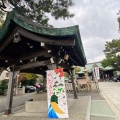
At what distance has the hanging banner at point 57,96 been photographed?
16.9 ft

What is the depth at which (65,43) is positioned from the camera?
4977mm

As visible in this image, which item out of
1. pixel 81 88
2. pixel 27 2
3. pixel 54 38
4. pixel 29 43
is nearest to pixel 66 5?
pixel 27 2

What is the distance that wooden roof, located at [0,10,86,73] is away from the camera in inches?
197

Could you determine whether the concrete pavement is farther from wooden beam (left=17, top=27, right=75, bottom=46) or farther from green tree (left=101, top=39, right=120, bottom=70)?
green tree (left=101, top=39, right=120, bottom=70)

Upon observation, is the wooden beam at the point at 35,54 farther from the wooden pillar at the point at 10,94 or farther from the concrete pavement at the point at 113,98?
the concrete pavement at the point at 113,98

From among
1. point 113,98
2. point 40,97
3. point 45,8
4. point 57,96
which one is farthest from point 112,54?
point 57,96

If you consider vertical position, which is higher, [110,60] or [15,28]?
[110,60]

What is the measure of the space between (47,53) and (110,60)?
2738 centimetres

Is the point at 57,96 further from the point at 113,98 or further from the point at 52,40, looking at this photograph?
the point at 113,98

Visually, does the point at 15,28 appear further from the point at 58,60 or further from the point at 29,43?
the point at 58,60

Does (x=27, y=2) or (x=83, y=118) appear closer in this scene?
(x=83, y=118)

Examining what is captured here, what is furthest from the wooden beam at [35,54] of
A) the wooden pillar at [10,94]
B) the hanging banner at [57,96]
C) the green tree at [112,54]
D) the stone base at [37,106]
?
the green tree at [112,54]

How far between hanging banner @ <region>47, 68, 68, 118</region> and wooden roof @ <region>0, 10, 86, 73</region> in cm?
80

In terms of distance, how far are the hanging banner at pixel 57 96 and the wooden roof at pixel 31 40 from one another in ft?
2.62
